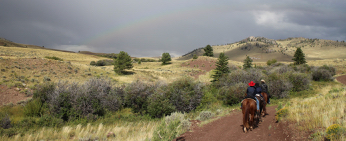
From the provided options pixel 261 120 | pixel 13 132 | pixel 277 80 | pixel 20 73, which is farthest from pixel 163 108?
pixel 20 73

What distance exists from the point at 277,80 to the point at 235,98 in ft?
21.2

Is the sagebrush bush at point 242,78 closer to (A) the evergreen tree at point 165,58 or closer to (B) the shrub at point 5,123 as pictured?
(B) the shrub at point 5,123

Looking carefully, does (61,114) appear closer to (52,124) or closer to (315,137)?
(52,124)

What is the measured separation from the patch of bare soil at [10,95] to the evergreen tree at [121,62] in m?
21.9

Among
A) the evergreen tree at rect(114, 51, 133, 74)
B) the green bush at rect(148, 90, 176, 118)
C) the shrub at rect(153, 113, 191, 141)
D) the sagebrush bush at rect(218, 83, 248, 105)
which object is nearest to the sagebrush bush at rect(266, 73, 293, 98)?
the sagebrush bush at rect(218, 83, 248, 105)

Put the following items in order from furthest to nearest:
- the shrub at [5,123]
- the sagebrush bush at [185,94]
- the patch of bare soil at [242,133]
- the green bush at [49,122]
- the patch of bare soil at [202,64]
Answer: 1. the patch of bare soil at [202,64]
2. the sagebrush bush at [185,94]
3. the green bush at [49,122]
4. the shrub at [5,123]
5. the patch of bare soil at [242,133]

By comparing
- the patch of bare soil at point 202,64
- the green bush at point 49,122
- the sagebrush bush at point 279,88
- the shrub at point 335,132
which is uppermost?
the patch of bare soil at point 202,64

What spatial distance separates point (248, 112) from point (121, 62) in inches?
1429

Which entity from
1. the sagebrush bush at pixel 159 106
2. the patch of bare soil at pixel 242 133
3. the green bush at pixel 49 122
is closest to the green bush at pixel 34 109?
the green bush at pixel 49 122

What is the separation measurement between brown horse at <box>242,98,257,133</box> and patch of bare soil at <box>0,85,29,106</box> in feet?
62.1

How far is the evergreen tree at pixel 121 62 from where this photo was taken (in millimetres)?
38781

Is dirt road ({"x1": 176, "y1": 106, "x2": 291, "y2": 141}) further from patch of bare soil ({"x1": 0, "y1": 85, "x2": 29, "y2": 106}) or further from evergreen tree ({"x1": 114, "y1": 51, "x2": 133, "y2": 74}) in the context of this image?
evergreen tree ({"x1": 114, "y1": 51, "x2": 133, "y2": 74})

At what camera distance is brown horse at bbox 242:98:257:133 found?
6.54 metres

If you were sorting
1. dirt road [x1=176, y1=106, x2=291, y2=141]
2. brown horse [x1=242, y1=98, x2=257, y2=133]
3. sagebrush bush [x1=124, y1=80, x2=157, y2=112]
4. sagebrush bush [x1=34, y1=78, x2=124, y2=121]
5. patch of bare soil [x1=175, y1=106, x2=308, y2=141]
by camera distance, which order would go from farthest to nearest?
sagebrush bush [x1=124, y1=80, x2=157, y2=112] < sagebrush bush [x1=34, y1=78, x2=124, y2=121] < brown horse [x1=242, y1=98, x2=257, y2=133] < dirt road [x1=176, y1=106, x2=291, y2=141] < patch of bare soil [x1=175, y1=106, x2=308, y2=141]
